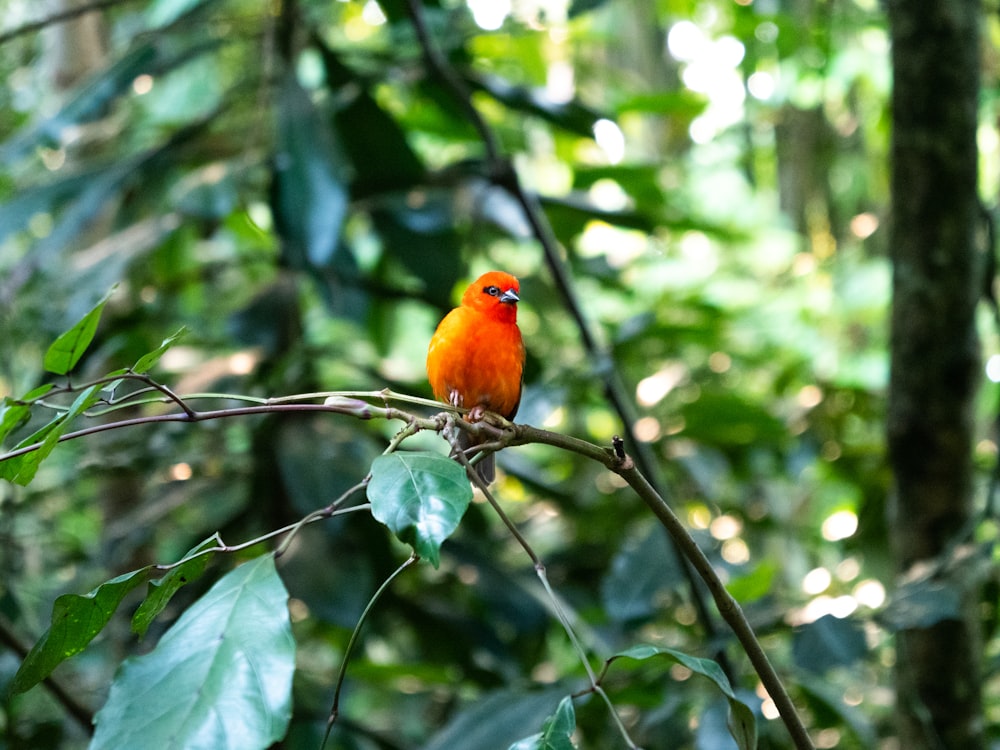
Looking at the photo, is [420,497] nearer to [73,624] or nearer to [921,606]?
[73,624]

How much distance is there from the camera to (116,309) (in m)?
3.50

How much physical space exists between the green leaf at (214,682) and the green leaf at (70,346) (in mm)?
287

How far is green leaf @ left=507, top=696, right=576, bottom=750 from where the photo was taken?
3.40ft

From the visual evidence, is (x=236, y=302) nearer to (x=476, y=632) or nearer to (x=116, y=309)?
(x=116, y=309)

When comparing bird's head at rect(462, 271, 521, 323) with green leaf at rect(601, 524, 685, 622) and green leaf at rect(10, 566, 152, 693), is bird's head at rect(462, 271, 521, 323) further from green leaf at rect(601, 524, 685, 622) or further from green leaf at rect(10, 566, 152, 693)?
green leaf at rect(10, 566, 152, 693)

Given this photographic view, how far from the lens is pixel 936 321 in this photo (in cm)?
230

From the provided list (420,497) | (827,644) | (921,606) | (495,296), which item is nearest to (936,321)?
(921,606)

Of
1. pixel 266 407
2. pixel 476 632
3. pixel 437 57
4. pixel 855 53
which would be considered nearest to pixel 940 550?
pixel 476 632

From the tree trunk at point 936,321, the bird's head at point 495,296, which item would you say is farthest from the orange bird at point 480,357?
the tree trunk at point 936,321

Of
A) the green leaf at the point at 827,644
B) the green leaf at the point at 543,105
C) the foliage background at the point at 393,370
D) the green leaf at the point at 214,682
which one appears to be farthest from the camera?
the green leaf at the point at 543,105

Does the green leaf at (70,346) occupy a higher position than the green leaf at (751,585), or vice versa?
the green leaf at (70,346)

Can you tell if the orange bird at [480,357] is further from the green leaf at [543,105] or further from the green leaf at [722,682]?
the green leaf at [722,682]

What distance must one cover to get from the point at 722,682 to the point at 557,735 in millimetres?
193

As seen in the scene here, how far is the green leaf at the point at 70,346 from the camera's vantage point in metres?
0.96
